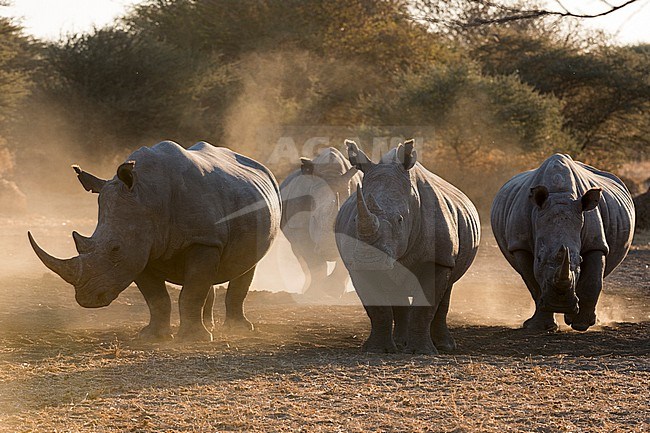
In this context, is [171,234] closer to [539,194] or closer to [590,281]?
[539,194]

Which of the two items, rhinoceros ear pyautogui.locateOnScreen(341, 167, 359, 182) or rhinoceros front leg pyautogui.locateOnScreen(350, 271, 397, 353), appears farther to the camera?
rhinoceros ear pyautogui.locateOnScreen(341, 167, 359, 182)

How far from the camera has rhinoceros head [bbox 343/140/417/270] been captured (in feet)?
22.5

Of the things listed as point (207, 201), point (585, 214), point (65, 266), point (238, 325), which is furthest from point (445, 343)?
point (65, 266)

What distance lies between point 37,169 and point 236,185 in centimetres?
2060

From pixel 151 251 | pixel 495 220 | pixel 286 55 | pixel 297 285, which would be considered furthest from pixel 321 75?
pixel 151 251

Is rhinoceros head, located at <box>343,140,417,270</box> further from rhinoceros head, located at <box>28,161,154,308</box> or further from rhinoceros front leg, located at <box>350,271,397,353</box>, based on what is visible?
rhinoceros head, located at <box>28,161,154,308</box>

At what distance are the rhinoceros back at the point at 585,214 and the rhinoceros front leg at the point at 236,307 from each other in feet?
7.57

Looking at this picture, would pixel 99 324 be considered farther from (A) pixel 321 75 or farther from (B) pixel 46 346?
(A) pixel 321 75

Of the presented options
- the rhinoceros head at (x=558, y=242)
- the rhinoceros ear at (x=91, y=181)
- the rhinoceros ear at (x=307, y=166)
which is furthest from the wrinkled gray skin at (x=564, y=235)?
the rhinoceros ear at (x=91, y=181)

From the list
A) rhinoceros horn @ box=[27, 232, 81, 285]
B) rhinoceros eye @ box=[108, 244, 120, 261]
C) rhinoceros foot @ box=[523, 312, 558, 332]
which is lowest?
rhinoceros foot @ box=[523, 312, 558, 332]

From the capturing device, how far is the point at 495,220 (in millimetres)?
9992

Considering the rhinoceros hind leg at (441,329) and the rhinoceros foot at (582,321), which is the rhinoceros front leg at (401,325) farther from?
the rhinoceros foot at (582,321)

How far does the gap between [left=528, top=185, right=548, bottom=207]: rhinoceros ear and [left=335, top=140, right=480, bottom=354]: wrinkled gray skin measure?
2.36 ft

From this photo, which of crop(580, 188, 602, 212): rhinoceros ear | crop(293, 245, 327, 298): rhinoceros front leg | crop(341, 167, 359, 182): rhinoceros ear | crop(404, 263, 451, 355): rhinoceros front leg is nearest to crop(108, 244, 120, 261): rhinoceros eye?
crop(404, 263, 451, 355): rhinoceros front leg
